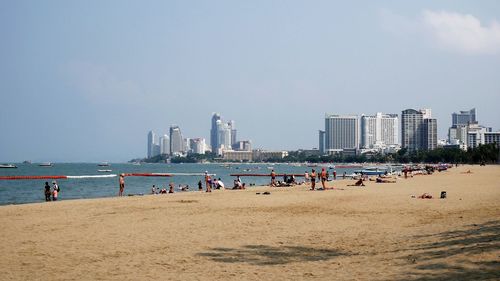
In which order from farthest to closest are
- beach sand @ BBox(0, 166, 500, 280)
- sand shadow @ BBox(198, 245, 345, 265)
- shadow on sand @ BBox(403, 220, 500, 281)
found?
1. sand shadow @ BBox(198, 245, 345, 265)
2. beach sand @ BBox(0, 166, 500, 280)
3. shadow on sand @ BBox(403, 220, 500, 281)

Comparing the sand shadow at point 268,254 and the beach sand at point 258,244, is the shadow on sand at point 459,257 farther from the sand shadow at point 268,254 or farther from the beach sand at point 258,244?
the sand shadow at point 268,254

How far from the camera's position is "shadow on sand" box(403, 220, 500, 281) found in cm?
823

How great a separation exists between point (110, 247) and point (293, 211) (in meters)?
9.47

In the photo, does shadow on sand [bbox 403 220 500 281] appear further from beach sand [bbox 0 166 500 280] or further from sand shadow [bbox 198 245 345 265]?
sand shadow [bbox 198 245 345 265]

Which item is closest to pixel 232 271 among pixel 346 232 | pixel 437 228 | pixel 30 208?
pixel 346 232

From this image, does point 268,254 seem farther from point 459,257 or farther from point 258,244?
point 459,257

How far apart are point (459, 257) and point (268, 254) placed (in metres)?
3.85

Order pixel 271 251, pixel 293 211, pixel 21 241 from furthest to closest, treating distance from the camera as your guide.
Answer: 1. pixel 293 211
2. pixel 21 241
3. pixel 271 251

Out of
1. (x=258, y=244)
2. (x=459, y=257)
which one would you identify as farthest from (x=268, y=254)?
(x=459, y=257)

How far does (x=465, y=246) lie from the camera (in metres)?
10.6

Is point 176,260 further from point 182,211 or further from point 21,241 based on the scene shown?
point 182,211

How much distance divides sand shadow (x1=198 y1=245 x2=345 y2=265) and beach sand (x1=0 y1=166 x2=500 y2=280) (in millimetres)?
23

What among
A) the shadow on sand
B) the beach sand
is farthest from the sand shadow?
the shadow on sand

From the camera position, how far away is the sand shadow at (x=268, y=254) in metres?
10.6
